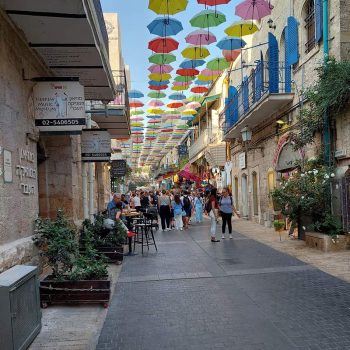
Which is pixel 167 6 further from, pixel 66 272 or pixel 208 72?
pixel 208 72

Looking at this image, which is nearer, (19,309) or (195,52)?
(19,309)

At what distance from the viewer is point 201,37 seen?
15.4 m

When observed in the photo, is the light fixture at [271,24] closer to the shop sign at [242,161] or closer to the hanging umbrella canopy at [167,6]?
the hanging umbrella canopy at [167,6]

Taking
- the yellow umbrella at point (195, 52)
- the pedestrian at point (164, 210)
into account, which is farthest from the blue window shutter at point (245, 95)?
the pedestrian at point (164, 210)

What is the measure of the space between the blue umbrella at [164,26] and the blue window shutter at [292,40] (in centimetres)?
374

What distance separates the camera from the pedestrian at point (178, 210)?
55.2 ft

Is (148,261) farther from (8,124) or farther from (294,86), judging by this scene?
(294,86)

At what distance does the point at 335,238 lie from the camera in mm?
9641

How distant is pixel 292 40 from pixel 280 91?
1668 mm

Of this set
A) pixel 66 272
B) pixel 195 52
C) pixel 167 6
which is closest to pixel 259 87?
pixel 195 52

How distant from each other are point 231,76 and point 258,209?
846cm

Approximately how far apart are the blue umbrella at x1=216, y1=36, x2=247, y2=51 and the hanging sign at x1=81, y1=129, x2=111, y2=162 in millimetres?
8068

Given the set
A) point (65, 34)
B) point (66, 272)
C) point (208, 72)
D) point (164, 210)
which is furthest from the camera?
point (208, 72)

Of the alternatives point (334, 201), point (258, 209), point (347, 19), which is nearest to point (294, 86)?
point (347, 19)
